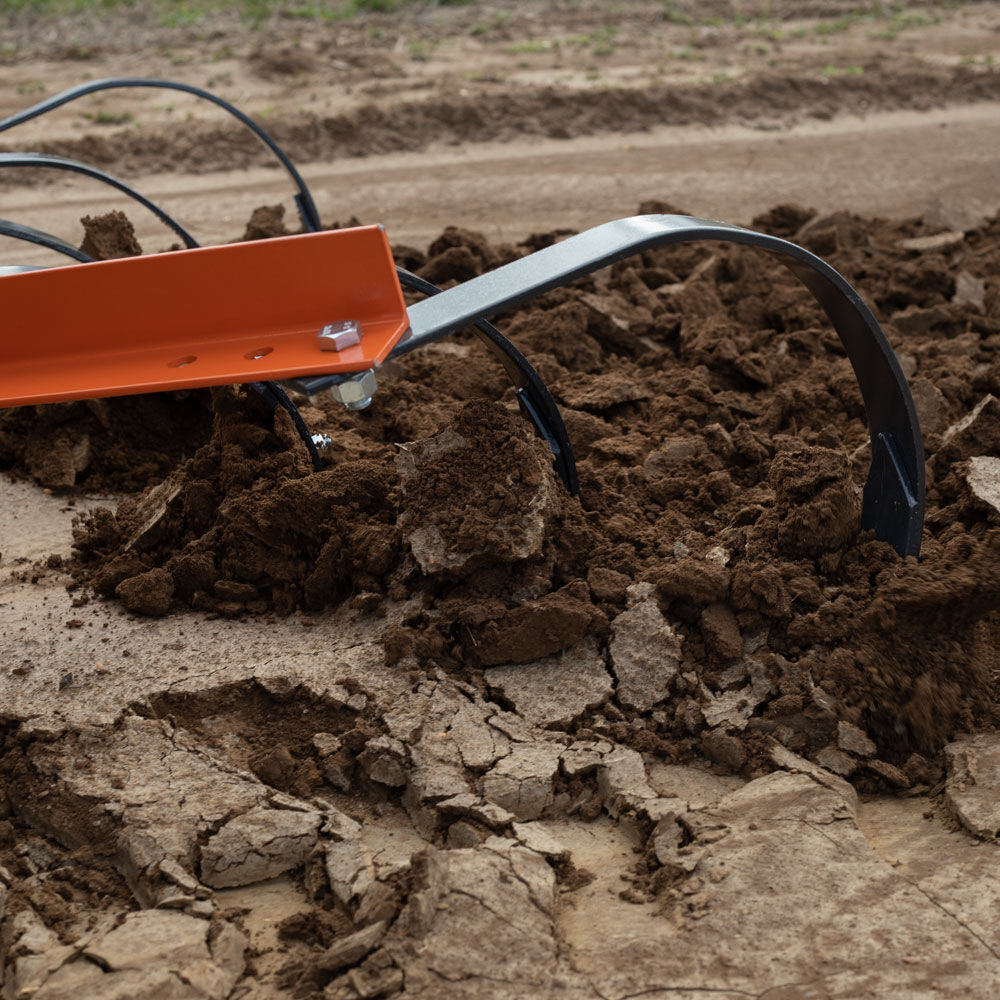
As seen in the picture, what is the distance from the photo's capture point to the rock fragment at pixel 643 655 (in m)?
2.90

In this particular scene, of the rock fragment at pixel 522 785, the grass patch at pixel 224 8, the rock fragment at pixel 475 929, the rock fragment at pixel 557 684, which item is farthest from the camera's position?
the grass patch at pixel 224 8

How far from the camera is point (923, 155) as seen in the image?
731 centimetres

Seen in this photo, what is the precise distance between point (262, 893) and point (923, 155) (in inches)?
264

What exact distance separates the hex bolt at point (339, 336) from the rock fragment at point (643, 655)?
1.09 meters

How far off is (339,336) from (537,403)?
964 millimetres

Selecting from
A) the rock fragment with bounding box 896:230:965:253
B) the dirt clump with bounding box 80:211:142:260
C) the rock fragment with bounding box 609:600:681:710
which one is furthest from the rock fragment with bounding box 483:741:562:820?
the rock fragment with bounding box 896:230:965:253

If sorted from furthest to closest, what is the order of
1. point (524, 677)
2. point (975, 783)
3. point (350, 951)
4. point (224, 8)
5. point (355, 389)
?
point (224, 8) < point (524, 677) < point (975, 783) < point (355, 389) < point (350, 951)

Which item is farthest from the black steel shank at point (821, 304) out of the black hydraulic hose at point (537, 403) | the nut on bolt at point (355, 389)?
the black hydraulic hose at point (537, 403)

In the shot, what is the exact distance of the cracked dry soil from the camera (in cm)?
225

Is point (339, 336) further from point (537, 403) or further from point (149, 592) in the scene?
point (149, 592)

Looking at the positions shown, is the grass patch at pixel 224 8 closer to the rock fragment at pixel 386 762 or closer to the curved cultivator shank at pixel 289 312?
the curved cultivator shank at pixel 289 312

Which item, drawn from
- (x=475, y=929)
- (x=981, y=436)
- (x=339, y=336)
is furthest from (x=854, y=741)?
(x=339, y=336)

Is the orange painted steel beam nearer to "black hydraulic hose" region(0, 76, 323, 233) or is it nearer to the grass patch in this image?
"black hydraulic hose" region(0, 76, 323, 233)

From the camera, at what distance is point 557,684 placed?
2953mm
